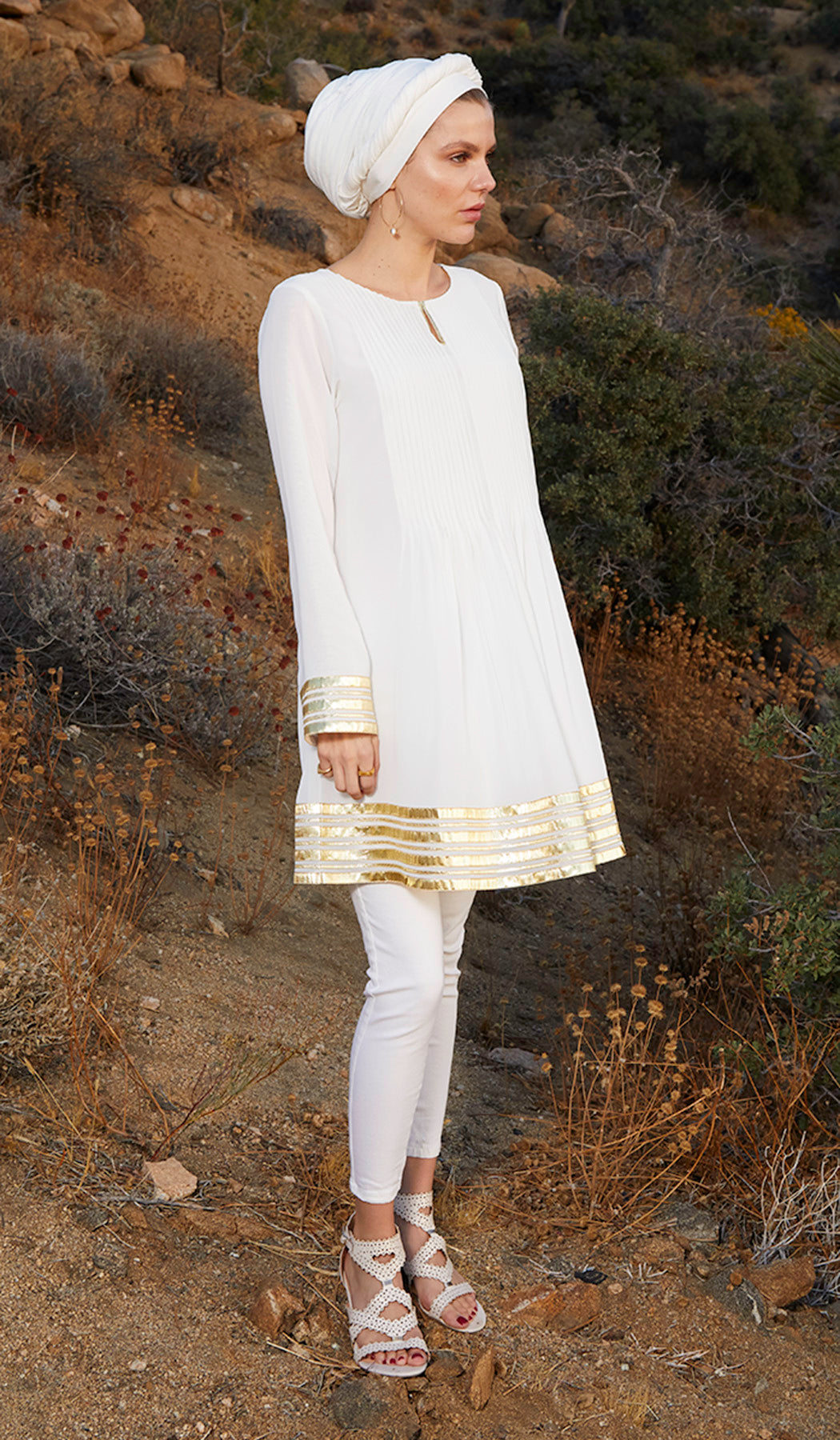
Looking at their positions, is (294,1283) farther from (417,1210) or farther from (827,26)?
(827,26)

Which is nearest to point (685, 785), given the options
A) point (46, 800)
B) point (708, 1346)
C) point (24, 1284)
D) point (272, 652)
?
point (272, 652)

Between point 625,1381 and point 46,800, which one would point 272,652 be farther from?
point 625,1381

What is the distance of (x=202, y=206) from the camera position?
39.3 ft

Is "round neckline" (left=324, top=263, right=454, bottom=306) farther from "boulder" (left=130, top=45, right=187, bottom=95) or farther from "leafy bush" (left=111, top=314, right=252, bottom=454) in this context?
"boulder" (left=130, top=45, right=187, bottom=95)

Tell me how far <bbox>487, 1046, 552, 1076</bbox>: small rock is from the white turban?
2.20m

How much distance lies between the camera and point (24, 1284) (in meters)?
2.04

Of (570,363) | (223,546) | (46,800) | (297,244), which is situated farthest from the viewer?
(297,244)

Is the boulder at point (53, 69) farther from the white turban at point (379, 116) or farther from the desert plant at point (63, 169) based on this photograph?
the white turban at point (379, 116)

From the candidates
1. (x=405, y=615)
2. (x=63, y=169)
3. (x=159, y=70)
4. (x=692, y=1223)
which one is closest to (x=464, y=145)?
(x=405, y=615)

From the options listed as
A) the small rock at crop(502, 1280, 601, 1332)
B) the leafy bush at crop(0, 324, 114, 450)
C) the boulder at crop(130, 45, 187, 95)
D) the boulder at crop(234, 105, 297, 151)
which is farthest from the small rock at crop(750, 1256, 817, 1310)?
the boulder at crop(130, 45, 187, 95)

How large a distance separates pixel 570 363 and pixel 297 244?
7287mm

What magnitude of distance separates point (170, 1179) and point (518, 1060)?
1.21 m

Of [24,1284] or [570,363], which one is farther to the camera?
[570,363]

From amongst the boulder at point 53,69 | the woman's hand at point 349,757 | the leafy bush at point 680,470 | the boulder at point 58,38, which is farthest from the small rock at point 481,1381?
the boulder at point 58,38
